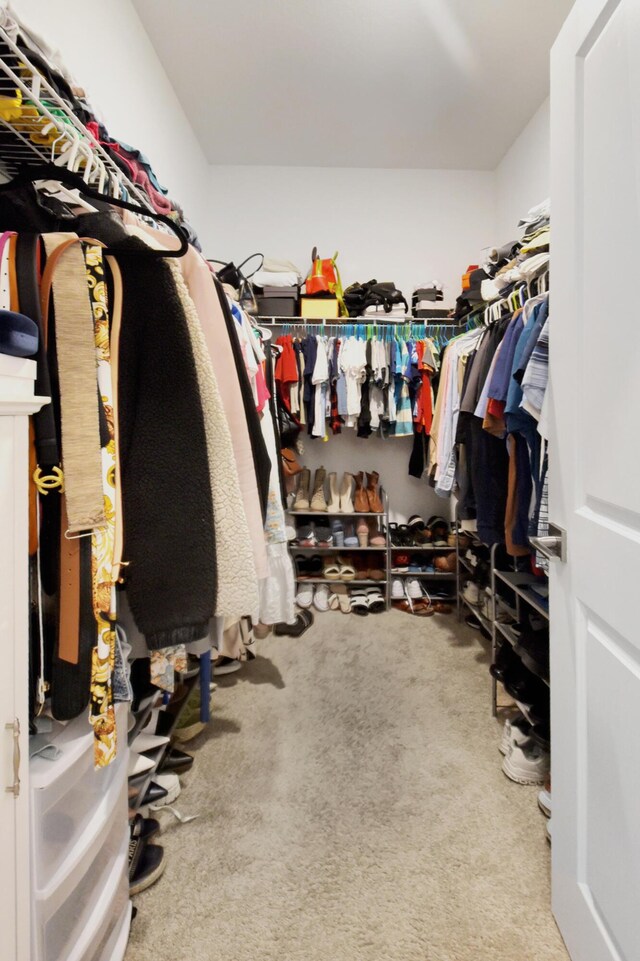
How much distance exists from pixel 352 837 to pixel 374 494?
190 cm

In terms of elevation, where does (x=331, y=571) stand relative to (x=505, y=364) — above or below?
below

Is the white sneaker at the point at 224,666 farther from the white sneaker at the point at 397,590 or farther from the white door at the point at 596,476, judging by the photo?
the white door at the point at 596,476

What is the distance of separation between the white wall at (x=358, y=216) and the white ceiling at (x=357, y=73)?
142 millimetres

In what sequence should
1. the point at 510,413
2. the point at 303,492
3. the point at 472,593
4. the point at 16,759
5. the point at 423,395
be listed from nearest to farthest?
the point at 16,759 < the point at 510,413 < the point at 472,593 < the point at 423,395 < the point at 303,492

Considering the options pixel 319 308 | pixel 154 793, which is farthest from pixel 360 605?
pixel 319 308

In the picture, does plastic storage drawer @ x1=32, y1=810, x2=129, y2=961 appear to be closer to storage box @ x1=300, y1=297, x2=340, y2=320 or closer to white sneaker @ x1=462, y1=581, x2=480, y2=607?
white sneaker @ x1=462, y1=581, x2=480, y2=607

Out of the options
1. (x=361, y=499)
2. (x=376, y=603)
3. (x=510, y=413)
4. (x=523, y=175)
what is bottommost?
(x=376, y=603)

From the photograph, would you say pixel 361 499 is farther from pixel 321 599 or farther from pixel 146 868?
pixel 146 868

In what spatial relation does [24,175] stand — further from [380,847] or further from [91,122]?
[380,847]

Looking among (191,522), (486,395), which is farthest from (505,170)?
(191,522)

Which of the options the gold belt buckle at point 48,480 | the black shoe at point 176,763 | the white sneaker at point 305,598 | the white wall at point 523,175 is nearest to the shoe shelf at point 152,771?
the black shoe at point 176,763

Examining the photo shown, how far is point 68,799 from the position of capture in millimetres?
753

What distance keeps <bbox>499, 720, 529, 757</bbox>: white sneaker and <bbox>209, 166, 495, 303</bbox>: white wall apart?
263 cm

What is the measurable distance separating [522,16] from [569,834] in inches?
108
